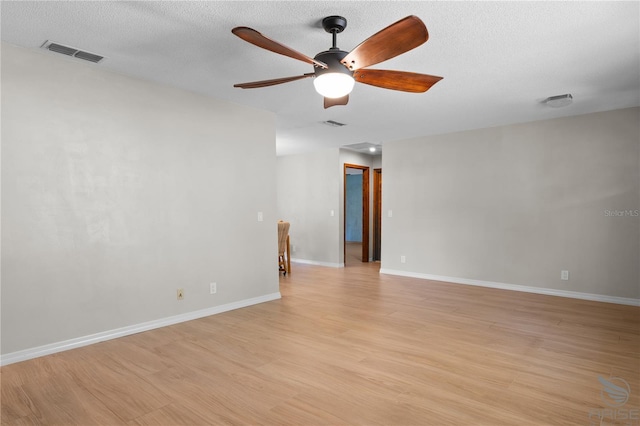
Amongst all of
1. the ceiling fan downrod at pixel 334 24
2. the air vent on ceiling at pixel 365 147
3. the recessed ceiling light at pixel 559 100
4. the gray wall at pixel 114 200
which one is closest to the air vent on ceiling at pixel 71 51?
the gray wall at pixel 114 200

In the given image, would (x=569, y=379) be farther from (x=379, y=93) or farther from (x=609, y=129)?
(x=609, y=129)

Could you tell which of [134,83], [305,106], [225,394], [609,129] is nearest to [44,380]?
[225,394]

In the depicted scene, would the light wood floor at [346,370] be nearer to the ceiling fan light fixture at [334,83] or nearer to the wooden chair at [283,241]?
the ceiling fan light fixture at [334,83]

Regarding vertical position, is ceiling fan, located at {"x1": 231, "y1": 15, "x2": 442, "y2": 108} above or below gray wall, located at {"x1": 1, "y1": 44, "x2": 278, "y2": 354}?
above

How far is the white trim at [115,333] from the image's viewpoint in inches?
113

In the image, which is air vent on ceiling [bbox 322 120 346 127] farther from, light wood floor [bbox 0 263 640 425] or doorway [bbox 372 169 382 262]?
doorway [bbox 372 169 382 262]

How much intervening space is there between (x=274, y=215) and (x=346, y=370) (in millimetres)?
2494

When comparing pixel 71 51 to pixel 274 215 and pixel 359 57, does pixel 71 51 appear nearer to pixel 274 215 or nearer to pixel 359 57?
pixel 359 57

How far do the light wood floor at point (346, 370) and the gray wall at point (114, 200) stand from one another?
0.35 metres

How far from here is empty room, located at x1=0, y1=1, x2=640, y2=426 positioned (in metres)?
2.32

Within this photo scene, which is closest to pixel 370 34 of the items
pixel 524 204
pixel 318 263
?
pixel 524 204

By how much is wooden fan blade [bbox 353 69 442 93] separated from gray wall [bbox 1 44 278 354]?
2179 mm

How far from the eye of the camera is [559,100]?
4.09 meters

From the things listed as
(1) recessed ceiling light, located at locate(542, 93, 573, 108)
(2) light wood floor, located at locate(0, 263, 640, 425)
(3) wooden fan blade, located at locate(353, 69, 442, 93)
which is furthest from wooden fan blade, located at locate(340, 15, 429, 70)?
(1) recessed ceiling light, located at locate(542, 93, 573, 108)
